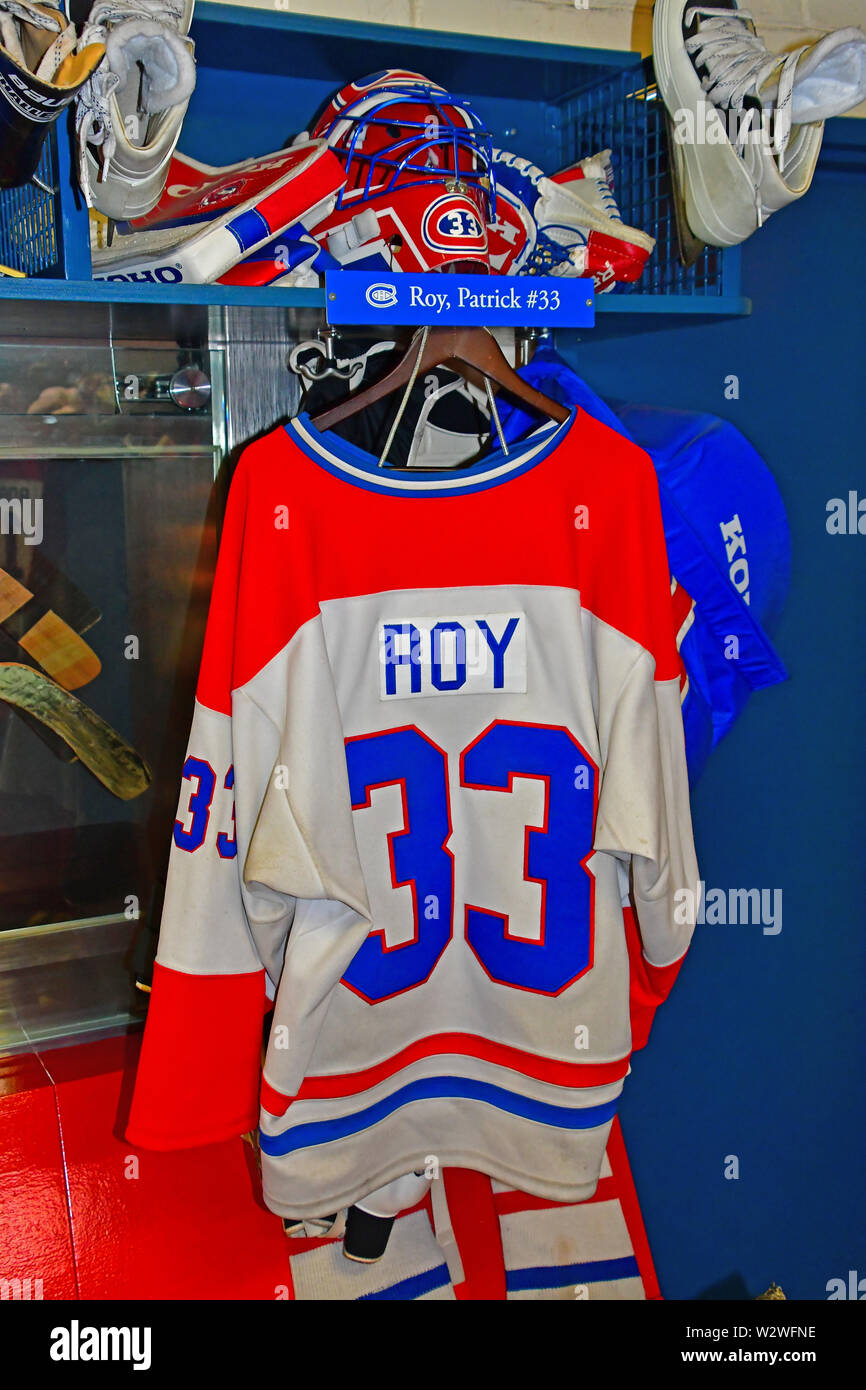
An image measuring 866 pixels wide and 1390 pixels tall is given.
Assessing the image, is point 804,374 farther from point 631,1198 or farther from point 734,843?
point 631,1198

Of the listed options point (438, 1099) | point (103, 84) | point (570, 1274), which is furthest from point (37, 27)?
point (570, 1274)

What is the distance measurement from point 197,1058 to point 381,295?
75cm

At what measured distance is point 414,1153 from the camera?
123 cm

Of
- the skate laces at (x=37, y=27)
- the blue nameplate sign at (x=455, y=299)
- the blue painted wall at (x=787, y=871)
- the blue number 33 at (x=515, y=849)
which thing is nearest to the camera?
the skate laces at (x=37, y=27)

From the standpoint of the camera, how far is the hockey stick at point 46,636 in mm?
1352

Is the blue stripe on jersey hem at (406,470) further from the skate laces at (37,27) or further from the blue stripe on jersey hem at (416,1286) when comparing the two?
the blue stripe on jersey hem at (416,1286)

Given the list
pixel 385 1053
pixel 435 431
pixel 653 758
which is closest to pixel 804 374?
pixel 435 431

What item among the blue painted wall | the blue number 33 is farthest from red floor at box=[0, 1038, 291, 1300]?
the blue painted wall

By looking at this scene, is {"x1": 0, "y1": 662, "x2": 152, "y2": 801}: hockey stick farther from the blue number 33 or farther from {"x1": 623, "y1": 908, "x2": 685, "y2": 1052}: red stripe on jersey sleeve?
{"x1": 623, "y1": 908, "x2": 685, "y2": 1052}: red stripe on jersey sleeve

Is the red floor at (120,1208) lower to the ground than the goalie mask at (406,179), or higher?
lower

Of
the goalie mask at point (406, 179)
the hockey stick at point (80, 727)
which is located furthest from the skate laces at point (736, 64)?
the hockey stick at point (80, 727)

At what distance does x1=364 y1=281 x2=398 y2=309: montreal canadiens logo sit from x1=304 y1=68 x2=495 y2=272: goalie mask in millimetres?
58
